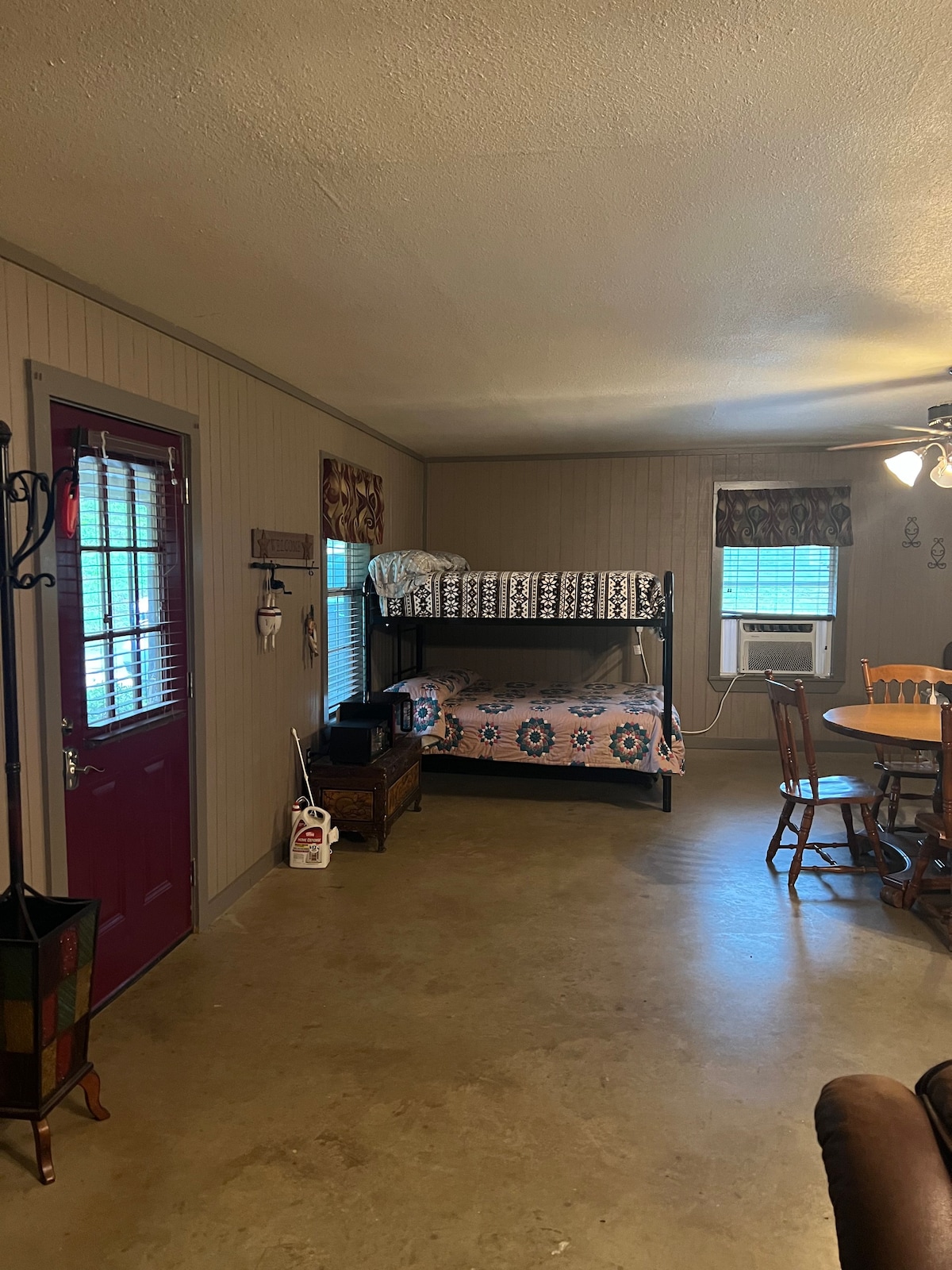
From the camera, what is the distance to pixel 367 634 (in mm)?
5398

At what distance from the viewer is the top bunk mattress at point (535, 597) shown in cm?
506

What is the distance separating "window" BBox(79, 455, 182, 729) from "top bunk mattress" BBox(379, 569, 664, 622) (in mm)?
2364

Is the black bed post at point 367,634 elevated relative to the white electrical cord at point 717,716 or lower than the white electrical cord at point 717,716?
elevated

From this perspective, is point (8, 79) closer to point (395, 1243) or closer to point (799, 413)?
point (395, 1243)

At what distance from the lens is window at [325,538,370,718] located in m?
4.83

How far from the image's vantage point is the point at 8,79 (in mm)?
1499

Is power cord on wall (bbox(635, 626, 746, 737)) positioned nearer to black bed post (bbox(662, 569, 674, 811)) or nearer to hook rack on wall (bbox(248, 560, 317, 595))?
black bed post (bbox(662, 569, 674, 811))

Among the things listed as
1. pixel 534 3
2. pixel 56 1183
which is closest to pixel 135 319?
pixel 534 3

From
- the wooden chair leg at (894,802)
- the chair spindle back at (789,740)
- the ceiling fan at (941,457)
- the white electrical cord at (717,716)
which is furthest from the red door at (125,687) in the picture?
the white electrical cord at (717,716)

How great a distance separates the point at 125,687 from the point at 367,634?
2.65m

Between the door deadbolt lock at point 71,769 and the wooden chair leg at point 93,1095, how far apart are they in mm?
847

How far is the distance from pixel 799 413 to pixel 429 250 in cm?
338

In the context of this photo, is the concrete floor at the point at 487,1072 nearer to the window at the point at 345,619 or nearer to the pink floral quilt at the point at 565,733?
the pink floral quilt at the point at 565,733

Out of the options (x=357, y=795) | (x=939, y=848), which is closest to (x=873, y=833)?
(x=939, y=848)
